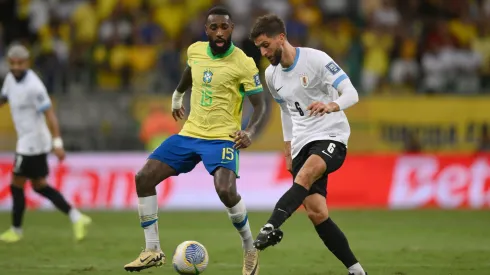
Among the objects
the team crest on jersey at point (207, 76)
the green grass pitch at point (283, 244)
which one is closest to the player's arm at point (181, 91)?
the team crest on jersey at point (207, 76)

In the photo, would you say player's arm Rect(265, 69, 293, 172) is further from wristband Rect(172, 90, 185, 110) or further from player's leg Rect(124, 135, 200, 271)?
wristband Rect(172, 90, 185, 110)

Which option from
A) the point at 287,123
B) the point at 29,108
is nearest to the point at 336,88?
the point at 287,123

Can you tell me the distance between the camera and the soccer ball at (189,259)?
890 cm

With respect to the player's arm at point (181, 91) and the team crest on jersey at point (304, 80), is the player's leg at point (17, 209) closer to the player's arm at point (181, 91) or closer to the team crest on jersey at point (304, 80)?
the player's arm at point (181, 91)

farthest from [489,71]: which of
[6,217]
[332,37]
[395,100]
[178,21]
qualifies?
[6,217]

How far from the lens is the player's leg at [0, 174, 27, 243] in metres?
13.0

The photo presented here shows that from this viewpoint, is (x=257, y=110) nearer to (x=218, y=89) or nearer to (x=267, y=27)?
(x=218, y=89)

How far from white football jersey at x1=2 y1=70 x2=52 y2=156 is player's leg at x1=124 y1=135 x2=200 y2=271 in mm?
4115

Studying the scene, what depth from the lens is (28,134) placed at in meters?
13.0

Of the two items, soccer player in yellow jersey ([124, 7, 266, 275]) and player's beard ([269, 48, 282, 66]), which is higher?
player's beard ([269, 48, 282, 66])

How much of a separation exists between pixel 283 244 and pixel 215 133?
12.0 feet

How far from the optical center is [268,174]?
727 inches

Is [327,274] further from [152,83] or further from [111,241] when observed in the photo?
[152,83]

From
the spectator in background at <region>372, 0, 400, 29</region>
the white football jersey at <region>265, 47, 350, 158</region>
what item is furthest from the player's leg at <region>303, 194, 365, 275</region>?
the spectator in background at <region>372, 0, 400, 29</region>
